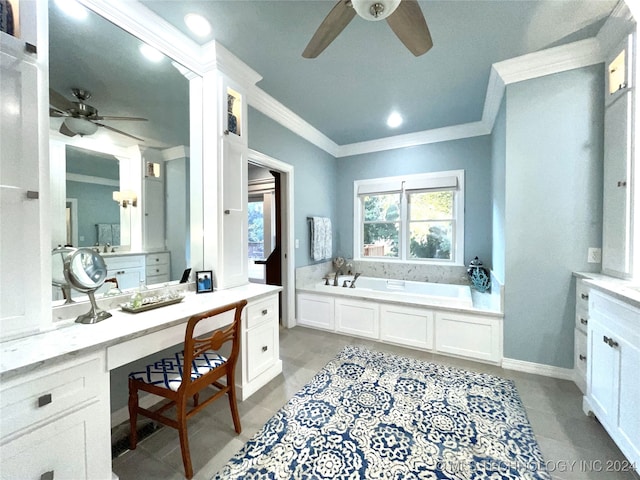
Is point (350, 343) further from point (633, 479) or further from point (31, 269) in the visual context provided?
point (31, 269)

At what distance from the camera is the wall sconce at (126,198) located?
1.67m

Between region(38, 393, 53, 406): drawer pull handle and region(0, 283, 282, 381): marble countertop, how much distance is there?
12cm

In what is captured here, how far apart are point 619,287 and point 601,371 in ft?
1.72

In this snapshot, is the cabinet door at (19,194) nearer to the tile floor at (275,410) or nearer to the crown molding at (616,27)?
the tile floor at (275,410)

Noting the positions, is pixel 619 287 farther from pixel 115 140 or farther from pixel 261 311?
pixel 115 140

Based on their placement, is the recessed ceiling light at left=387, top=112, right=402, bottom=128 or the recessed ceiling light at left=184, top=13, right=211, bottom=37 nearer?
the recessed ceiling light at left=184, top=13, right=211, bottom=37

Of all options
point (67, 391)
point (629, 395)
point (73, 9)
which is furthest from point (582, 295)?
point (73, 9)

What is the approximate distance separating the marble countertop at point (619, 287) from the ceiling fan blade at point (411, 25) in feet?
5.91

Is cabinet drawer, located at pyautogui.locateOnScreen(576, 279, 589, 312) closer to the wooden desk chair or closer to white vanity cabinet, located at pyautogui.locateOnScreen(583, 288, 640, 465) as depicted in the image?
white vanity cabinet, located at pyautogui.locateOnScreen(583, 288, 640, 465)

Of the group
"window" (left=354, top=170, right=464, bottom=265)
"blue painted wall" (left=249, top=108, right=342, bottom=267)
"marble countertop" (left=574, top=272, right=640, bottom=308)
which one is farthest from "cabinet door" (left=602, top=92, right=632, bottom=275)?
"blue painted wall" (left=249, top=108, right=342, bottom=267)

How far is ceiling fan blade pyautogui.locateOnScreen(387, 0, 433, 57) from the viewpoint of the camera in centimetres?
132

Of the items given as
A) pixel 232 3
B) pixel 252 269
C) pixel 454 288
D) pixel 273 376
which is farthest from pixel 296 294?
pixel 232 3

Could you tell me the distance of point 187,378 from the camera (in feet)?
4.32

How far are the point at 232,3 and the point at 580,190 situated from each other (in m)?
3.04
